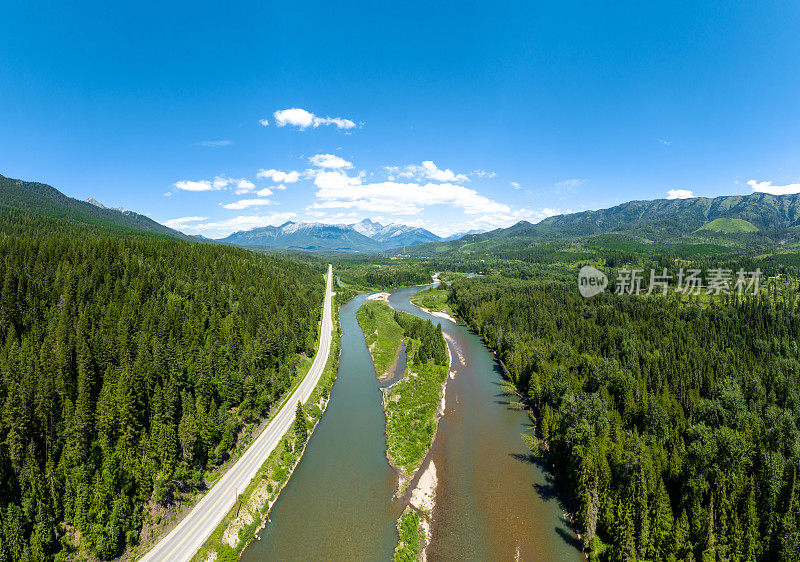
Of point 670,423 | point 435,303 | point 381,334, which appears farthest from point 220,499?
point 435,303

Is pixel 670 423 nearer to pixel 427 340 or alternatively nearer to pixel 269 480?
pixel 427 340

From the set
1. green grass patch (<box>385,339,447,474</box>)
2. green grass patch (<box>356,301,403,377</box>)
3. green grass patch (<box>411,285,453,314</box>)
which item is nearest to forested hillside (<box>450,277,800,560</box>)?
green grass patch (<box>385,339,447,474</box>)

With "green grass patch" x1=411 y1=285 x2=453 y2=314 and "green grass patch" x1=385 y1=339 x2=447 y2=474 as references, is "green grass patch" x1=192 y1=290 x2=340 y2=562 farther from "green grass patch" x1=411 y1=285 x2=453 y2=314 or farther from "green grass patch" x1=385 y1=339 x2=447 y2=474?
"green grass patch" x1=411 y1=285 x2=453 y2=314

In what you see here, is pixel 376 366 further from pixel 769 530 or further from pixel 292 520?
pixel 769 530

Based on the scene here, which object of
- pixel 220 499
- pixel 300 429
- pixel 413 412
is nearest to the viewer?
pixel 220 499

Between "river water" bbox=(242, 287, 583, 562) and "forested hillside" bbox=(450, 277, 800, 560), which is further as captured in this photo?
"river water" bbox=(242, 287, 583, 562)

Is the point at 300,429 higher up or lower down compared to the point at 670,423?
lower down

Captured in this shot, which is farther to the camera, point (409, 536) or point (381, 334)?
point (381, 334)
